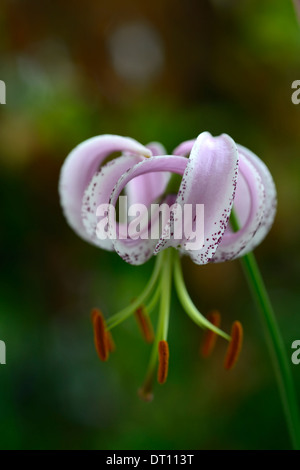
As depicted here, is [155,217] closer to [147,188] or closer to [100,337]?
[147,188]

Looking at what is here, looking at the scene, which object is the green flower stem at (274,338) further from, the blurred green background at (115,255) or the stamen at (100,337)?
the blurred green background at (115,255)

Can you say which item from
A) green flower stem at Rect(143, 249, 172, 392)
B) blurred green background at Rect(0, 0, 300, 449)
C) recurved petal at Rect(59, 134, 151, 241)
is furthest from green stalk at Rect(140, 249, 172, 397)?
blurred green background at Rect(0, 0, 300, 449)

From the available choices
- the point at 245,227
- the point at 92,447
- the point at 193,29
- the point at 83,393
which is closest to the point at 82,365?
the point at 83,393

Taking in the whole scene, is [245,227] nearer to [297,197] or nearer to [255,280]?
[255,280]

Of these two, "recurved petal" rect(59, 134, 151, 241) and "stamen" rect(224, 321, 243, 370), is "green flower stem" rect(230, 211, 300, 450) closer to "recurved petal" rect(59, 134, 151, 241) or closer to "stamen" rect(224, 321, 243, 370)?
"stamen" rect(224, 321, 243, 370)

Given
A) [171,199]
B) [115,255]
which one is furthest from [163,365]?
[115,255]

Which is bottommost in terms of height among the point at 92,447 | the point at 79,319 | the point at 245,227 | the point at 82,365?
the point at 92,447

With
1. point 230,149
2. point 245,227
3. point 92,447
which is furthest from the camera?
point 92,447
